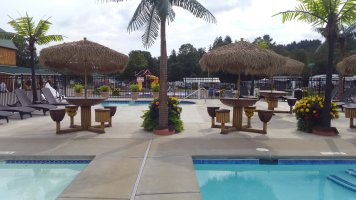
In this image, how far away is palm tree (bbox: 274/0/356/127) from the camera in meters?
8.31

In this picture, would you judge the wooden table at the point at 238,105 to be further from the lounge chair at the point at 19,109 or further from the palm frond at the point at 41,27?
the palm frond at the point at 41,27

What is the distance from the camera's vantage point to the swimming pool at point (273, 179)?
515cm

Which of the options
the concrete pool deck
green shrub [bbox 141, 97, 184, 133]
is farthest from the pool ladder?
green shrub [bbox 141, 97, 184, 133]

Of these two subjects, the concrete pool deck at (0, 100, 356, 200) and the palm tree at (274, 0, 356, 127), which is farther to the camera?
the palm tree at (274, 0, 356, 127)

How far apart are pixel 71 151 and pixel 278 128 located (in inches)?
248

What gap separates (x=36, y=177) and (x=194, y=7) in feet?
18.1

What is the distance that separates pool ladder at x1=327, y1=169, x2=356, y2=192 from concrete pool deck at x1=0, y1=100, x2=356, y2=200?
0.63 metres

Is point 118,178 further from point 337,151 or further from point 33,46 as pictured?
point 33,46

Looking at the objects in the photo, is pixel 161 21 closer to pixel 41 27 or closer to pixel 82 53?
pixel 82 53

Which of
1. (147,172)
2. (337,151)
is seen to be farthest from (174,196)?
(337,151)

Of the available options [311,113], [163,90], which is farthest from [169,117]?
[311,113]

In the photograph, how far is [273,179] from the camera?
584cm

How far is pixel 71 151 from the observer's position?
646cm

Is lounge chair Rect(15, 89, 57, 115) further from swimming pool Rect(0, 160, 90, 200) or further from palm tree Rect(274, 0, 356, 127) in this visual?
palm tree Rect(274, 0, 356, 127)
